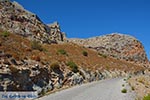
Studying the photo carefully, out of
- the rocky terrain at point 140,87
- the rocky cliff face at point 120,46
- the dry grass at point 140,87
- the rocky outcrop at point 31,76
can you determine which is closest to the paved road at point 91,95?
the rocky terrain at point 140,87

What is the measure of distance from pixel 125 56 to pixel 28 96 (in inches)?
3568

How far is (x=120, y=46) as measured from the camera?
118 metres

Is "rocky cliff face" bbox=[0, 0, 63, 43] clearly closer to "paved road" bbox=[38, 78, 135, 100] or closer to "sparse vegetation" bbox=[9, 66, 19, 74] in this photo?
"paved road" bbox=[38, 78, 135, 100]

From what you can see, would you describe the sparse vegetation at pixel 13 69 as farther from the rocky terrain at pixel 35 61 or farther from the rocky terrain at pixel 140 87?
the rocky terrain at pixel 140 87

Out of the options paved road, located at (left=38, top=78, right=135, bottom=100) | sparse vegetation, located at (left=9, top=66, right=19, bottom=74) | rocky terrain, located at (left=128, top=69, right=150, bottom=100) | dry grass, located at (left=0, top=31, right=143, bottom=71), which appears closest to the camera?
paved road, located at (left=38, top=78, right=135, bottom=100)

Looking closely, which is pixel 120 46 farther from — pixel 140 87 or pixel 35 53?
pixel 140 87

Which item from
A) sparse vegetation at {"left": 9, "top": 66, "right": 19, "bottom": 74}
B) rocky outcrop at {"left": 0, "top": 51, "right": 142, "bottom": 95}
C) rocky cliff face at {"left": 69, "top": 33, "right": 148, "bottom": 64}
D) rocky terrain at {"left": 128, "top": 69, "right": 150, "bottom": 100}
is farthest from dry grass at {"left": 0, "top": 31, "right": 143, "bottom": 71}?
rocky cliff face at {"left": 69, "top": 33, "right": 148, "bottom": 64}

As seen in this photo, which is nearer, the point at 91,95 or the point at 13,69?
the point at 13,69

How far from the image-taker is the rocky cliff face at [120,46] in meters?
113

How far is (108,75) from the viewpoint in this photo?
62.0 metres

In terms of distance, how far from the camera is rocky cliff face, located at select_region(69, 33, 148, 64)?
113 m

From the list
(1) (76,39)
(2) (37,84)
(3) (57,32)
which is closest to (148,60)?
(1) (76,39)

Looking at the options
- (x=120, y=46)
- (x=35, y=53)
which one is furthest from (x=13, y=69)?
(x=120, y=46)

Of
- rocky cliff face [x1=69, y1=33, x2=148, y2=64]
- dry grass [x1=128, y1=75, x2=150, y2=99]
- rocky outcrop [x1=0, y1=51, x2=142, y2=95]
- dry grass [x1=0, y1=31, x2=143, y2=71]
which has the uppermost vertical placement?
rocky cliff face [x1=69, y1=33, x2=148, y2=64]
